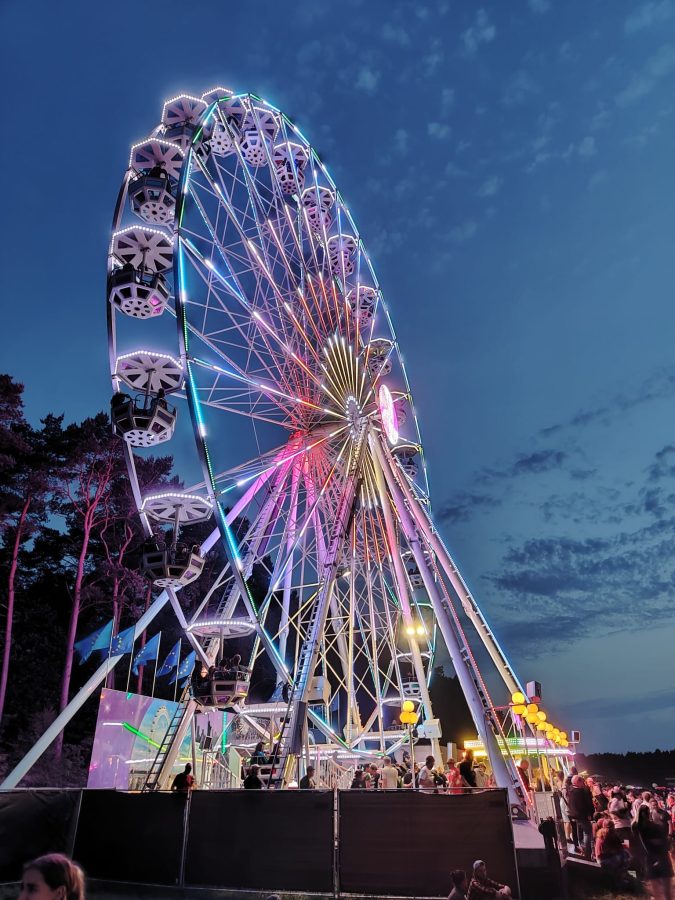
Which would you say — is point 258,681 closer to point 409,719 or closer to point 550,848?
point 409,719

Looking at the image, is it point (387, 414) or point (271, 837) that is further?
point (387, 414)

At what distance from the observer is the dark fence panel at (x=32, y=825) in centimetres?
821

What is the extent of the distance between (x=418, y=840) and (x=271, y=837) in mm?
1731

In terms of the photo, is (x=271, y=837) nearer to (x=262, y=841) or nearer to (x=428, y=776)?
(x=262, y=841)

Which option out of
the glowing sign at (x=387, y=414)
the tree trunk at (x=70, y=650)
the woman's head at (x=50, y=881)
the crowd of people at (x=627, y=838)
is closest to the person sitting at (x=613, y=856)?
the crowd of people at (x=627, y=838)

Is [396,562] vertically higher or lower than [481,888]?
higher

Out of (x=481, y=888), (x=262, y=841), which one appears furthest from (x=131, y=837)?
(x=481, y=888)

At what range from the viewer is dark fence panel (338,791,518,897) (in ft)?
21.6

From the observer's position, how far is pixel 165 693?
37125mm

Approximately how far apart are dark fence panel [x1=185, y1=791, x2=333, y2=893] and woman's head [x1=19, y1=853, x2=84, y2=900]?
5.52 metres

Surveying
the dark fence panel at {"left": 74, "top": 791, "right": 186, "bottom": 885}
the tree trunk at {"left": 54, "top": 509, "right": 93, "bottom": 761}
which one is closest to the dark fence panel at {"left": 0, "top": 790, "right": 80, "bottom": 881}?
the dark fence panel at {"left": 74, "top": 791, "right": 186, "bottom": 885}

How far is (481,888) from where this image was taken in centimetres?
585

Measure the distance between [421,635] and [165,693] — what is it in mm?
19125

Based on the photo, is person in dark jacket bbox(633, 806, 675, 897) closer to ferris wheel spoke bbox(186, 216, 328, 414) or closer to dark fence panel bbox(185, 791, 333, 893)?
dark fence panel bbox(185, 791, 333, 893)
